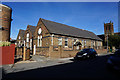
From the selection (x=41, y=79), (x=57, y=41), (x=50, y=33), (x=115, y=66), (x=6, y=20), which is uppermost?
(x=6, y=20)

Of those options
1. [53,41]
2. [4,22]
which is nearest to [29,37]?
[4,22]

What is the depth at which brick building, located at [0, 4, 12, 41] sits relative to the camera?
18453 mm

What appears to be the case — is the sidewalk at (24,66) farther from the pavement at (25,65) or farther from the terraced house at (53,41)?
the terraced house at (53,41)

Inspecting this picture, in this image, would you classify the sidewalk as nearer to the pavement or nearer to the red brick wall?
the pavement

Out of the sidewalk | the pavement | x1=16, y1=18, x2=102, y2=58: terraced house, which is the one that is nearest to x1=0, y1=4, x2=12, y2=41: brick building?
x1=16, y1=18, x2=102, y2=58: terraced house

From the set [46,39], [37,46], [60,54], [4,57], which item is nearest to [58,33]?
[46,39]

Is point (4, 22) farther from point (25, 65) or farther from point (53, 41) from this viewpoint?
point (25, 65)

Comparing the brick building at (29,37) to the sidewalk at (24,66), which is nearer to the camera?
the sidewalk at (24,66)

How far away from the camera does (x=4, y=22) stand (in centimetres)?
1883

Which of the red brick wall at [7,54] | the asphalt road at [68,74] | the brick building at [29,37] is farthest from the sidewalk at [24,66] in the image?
the brick building at [29,37]

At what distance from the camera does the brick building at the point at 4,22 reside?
18.5 m

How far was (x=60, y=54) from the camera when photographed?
15.3 metres

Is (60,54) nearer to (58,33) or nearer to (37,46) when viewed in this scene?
(58,33)

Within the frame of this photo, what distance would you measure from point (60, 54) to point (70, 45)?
5.60 m
